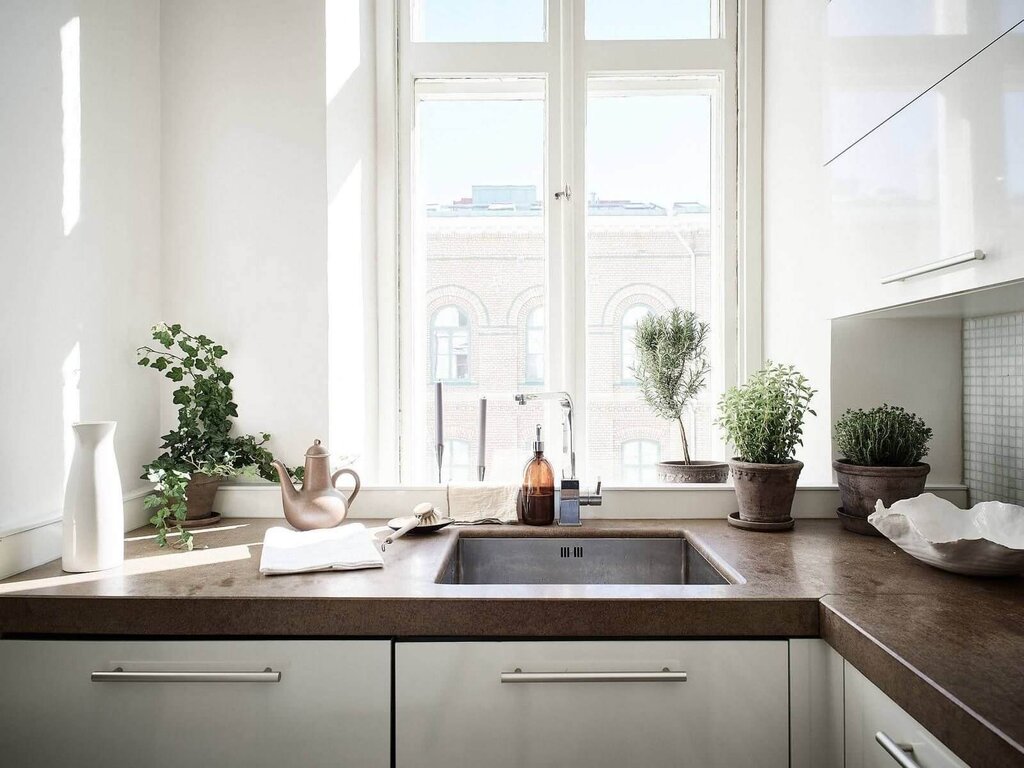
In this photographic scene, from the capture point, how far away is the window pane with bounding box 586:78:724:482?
2.00m

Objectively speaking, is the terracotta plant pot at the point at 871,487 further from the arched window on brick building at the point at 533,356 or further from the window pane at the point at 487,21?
the window pane at the point at 487,21

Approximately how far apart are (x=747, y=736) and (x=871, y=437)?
78 centimetres

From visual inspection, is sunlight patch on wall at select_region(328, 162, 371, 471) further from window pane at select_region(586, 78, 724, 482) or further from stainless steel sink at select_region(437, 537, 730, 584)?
window pane at select_region(586, 78, 724, 482)

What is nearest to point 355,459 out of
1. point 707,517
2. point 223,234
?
point 223,234

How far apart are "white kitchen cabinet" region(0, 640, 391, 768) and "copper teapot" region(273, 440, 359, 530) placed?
0.43 meters

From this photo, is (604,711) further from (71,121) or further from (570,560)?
(71,121)

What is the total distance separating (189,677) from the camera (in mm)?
1072

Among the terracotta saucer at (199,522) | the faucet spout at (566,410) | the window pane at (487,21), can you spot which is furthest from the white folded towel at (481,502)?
the window pane at (487,21)

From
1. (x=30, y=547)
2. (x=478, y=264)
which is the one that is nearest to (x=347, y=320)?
(x=478, y=264)

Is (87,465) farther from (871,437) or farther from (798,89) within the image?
(798,89)

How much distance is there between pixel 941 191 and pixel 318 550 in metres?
1.36

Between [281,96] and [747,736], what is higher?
[281,96]

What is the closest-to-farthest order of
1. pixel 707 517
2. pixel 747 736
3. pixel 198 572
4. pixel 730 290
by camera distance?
pixel 747 736 < pixel 198 572 < pixel 707 517 < pixel 730 290

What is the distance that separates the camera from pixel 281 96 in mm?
1737
